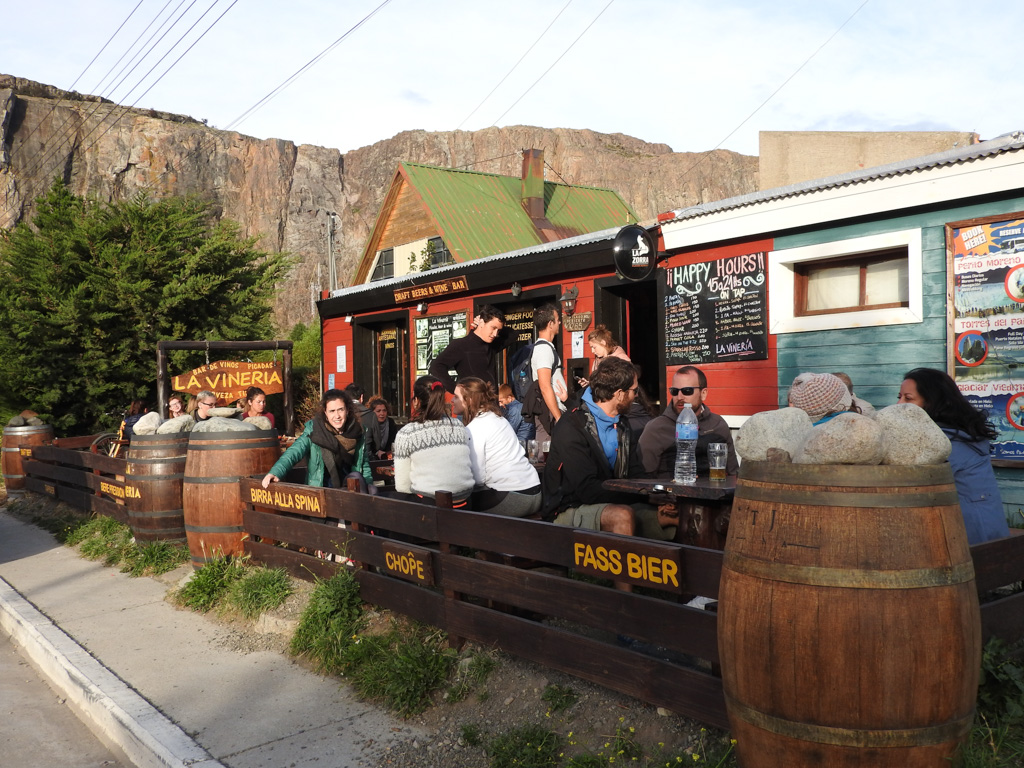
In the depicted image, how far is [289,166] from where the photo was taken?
86.4 m

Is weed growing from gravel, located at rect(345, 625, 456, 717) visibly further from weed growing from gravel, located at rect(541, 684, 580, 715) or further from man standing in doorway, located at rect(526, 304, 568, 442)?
man standing in doorway, located at rect(526, 304, 568, 442)

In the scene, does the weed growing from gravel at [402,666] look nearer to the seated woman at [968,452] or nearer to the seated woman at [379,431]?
the seated woman at [968,452]

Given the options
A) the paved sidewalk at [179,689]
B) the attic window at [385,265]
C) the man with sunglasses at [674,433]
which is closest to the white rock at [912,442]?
the paved sidewalk at [179,689]

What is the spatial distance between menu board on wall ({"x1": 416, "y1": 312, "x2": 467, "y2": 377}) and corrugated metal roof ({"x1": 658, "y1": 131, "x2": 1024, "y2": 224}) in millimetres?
4274

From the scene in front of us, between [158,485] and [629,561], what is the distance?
17.9 ft

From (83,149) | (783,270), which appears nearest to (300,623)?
(783,270)

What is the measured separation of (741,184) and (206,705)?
93.1 meters

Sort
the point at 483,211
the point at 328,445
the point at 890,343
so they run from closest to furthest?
the point at 328,445 < the point at 890,343 < the point at 483,211

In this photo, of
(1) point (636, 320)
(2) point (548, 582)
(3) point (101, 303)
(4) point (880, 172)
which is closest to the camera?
(2) point (548, 582)

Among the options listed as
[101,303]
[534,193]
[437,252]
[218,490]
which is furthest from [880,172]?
[534,193]

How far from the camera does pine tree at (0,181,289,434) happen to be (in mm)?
15555

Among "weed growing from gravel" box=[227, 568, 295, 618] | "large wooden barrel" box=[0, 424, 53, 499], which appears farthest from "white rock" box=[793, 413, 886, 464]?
"large wooden barrel" box=[0, 424, 53, 499]

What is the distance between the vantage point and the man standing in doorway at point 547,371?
6.62 meters

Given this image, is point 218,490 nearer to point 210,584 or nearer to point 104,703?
point 210,584
